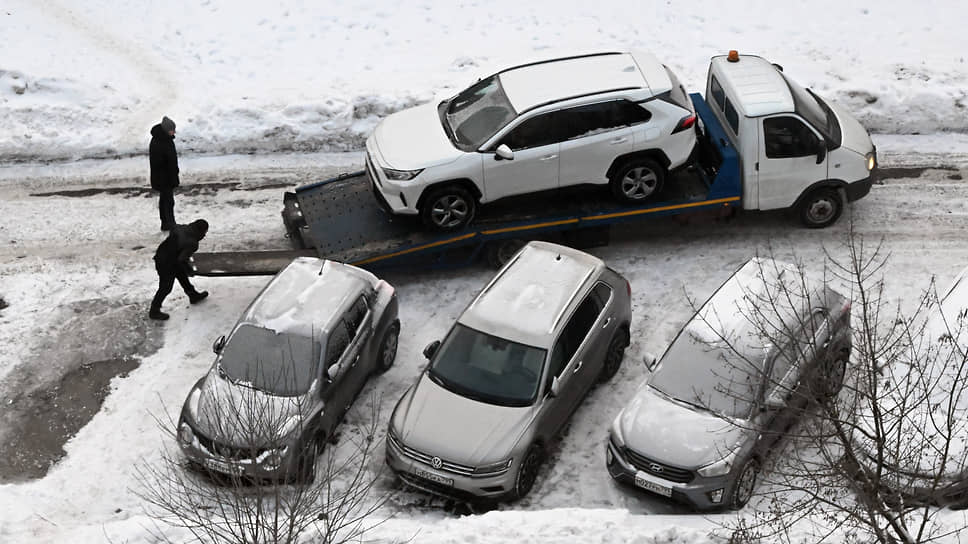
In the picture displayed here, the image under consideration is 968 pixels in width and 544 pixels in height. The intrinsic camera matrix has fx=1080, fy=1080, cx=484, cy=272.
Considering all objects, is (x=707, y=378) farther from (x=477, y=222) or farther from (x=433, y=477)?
(x=477, y=222)

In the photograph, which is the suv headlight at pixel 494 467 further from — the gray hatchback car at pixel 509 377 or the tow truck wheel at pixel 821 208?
the tow truck wheel at pixel 821 208

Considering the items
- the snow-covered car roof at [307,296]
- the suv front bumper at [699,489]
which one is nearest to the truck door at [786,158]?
the suv front bumper at [699,489]

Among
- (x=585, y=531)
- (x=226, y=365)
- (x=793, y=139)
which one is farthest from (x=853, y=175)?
(x=226, y=365)

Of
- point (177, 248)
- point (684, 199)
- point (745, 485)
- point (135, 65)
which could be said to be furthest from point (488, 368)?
point (135, 65)

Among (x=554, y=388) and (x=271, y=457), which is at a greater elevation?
(x=271, y=457)

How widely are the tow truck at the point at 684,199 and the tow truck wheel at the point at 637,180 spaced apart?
16 centimetres

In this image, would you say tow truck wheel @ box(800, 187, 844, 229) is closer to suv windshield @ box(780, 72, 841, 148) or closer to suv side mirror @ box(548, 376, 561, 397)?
suv windshield @ box(780, 72, 841, 148)

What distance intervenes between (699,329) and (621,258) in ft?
10.1

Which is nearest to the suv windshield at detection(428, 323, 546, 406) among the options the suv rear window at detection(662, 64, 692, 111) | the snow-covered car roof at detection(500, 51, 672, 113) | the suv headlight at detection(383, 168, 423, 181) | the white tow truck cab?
the suv headlight at detection(383, 168, 423, 181)

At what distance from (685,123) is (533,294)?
11.0 feet

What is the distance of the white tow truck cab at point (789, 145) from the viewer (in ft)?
46.4

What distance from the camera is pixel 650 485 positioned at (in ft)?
36.0

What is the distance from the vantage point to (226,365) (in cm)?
1192

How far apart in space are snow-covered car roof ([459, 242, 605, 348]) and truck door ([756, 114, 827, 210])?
306 centimetres
